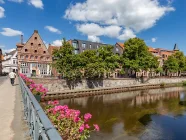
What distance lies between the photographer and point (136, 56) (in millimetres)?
49781

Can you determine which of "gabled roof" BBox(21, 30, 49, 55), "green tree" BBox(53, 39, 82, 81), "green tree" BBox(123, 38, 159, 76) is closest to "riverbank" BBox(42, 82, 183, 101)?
"green tree" BBox(53, 39, 82, 81)

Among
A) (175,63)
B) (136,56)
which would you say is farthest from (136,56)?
(175,63)

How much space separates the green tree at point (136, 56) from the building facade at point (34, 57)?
899 inches

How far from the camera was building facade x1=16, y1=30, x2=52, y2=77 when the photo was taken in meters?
49.7

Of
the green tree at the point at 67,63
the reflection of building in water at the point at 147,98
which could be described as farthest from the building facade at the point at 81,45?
the reflection of building in water at the point at 147,98

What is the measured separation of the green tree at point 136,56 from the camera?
48781 millimetres

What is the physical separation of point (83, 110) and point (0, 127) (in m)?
19.4

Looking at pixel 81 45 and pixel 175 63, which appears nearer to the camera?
pixel 81 45

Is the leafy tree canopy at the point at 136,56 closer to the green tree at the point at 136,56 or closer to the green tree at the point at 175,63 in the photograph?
the green tree at the point at 136,56

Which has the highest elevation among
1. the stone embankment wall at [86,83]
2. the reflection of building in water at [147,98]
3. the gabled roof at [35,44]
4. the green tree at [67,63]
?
the gabled roof at [35,44]

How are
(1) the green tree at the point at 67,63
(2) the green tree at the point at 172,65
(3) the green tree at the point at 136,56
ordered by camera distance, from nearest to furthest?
(1) the green tree at the point at 67,63
(3) the green tree at the point at 136,56
(2) the green tree at the point at 172,65

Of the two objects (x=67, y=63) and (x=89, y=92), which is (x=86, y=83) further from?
(x=67, y=63)

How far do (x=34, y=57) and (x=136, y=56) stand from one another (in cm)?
3001

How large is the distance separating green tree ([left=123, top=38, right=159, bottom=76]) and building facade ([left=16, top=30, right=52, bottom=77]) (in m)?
22.8
